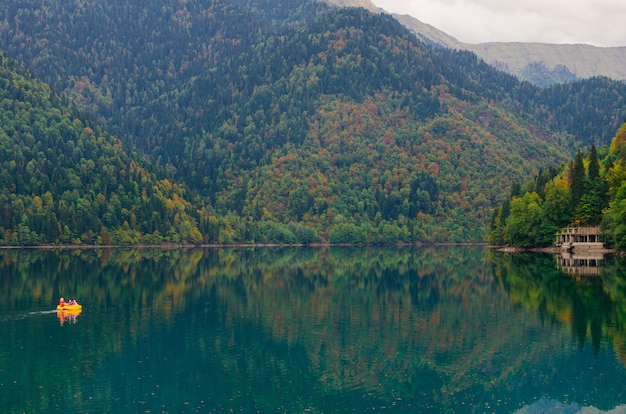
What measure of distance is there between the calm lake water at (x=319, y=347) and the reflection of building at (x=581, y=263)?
7.79m

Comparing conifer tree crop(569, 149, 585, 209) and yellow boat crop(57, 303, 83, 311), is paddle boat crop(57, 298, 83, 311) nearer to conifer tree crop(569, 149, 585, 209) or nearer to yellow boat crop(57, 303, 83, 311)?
yellow boat crop(57, 303, 83, 311)

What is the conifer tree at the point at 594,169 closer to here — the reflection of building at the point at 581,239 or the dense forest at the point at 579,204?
the dense forest at the point at 579,204

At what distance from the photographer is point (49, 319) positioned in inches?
3246

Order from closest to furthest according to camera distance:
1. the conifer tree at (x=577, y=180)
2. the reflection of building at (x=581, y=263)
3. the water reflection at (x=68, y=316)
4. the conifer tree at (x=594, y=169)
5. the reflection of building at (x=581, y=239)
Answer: the water reflection at (x=68, y=316)
the reflection of building at (x=581, y=263)
the reflection of building at (x=581, y=239)
the conifer tree at (x=594, y=169)
the conifer tree at (x=577, y=180)

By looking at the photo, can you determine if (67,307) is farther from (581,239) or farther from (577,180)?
(581,239)

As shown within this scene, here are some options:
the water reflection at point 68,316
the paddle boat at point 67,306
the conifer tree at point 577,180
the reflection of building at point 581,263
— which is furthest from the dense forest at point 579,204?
the water reflection at point 68,316

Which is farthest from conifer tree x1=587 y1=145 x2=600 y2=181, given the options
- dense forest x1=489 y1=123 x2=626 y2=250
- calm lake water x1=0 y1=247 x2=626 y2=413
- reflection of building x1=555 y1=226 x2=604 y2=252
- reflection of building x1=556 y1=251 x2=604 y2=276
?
calm lake water x1=0 y1=247 x2=626 y2=413

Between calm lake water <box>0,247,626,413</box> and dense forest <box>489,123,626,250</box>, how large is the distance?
41.4 m

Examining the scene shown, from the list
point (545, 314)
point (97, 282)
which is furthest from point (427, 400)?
point (97, 282)

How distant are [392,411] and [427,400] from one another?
356cm

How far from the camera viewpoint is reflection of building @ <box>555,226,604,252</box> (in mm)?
165000

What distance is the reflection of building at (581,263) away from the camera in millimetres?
121500

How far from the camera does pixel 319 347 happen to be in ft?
220

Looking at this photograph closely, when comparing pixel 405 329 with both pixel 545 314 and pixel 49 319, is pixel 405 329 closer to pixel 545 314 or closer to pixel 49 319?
pixel 545 314
